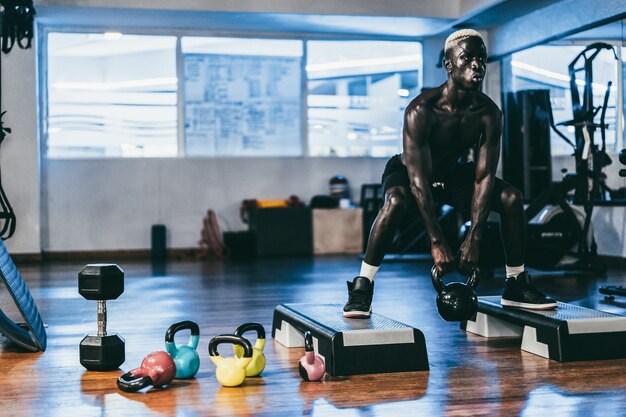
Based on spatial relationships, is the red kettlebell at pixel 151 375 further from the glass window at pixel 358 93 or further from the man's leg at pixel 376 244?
the glass window at pixel 358 93

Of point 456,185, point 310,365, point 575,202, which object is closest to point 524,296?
point 456,185

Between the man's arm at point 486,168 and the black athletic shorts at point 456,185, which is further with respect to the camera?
the black athletic shorts at point 456,185

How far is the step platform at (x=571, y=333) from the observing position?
2924 millimetres

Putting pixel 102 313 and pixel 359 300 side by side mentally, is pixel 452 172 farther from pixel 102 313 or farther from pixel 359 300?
pixel 102 313

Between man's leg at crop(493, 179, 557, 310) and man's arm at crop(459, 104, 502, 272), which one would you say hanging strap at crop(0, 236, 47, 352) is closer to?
man's arm at crop(459, 104, 502, 272)

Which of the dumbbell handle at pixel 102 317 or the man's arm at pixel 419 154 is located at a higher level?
the man's arm at pixel 419 154

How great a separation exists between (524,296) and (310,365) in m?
1.09

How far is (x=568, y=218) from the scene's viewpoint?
6344mm

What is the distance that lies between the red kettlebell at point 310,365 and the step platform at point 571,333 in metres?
0.90

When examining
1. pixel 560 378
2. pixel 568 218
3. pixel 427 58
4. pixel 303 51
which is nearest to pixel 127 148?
pixel 303 51

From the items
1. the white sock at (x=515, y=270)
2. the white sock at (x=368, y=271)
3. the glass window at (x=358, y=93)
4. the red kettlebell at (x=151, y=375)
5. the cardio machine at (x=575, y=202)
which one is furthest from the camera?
the glass window at (x=358, y=93)

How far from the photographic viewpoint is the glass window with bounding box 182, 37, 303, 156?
29.4ft

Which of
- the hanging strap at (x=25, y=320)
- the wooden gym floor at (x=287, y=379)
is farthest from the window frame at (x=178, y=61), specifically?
the hanging strap at (x=25, y=320)

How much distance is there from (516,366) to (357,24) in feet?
20.5
